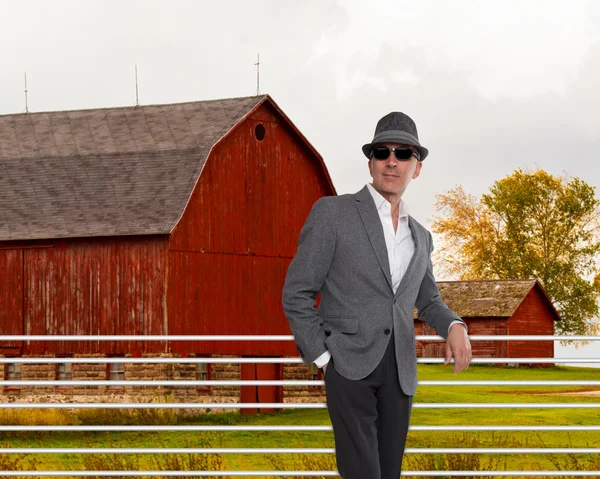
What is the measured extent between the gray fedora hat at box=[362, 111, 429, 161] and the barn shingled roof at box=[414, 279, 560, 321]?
171ft

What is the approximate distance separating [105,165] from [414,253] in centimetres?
2872

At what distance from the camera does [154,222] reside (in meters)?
29.9

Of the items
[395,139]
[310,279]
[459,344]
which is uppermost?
[395,139]

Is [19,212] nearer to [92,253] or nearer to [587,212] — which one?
[92,253]

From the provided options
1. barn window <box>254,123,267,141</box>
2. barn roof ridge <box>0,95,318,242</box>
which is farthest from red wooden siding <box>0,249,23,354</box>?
barn window <box>254,123,267,141</box>

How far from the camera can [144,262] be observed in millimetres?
29422

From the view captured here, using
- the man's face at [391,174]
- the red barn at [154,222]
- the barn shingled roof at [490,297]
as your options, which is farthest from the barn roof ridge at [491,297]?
the man's face at [391,174]

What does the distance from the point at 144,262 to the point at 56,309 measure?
8.71ft

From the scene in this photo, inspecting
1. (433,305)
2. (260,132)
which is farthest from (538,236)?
(433,305)

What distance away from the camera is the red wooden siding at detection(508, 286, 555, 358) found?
191 feet

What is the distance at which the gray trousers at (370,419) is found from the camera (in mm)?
4922

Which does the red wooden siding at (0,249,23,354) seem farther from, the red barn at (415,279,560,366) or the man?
the red barn at (415,279,560,366)

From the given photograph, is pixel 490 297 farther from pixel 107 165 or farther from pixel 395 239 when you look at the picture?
pixel 395 239

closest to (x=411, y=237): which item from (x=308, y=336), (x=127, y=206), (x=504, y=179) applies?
(x=308, y=336)
